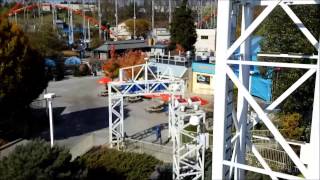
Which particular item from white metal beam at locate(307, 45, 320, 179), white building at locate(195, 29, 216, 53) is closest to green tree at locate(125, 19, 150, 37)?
white building at locate(195, 29, 216, 53)

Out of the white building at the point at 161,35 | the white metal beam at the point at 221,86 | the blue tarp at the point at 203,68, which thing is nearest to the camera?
the white metal beam at the point at 221,86

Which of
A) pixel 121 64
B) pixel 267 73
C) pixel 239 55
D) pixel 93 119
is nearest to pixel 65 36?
pixel 121 64

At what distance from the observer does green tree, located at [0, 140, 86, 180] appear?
1063 centimetres

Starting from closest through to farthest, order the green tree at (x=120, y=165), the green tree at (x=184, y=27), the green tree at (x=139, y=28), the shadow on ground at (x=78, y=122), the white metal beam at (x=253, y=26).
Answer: the white metal beam at (x=253, y=26) < the green tree at (x=120, y=165) < the shadow on ground at (x=78, y=122) < the green tree at (x=184, y=27) < the green tree at (x=139, y=28)

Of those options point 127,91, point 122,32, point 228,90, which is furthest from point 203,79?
point 122,32

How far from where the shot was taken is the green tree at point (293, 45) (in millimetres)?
12609

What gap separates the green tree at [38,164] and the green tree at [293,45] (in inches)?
281

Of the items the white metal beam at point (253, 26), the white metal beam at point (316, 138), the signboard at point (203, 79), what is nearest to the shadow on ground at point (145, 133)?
the signboard at point (203, 79)

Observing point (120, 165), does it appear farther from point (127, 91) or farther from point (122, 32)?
point (122, 32)

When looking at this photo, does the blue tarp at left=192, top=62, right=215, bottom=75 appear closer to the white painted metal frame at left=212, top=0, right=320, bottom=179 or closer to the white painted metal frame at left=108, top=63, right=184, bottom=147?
the white painted metal frame at left=108, top=63, right=184, bottom=147

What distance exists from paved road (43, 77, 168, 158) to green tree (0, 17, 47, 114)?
262 centimetres

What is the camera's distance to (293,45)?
42.5 ft

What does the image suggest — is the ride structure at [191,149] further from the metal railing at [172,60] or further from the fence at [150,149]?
the metal railing at [172,60]

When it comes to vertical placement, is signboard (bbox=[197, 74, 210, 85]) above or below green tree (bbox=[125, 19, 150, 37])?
below
